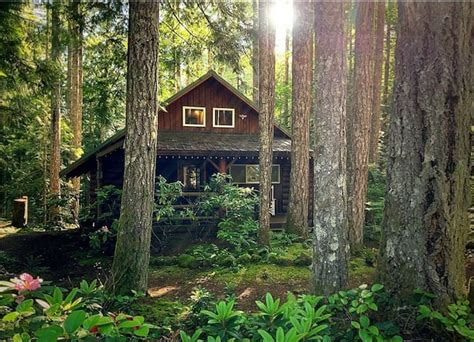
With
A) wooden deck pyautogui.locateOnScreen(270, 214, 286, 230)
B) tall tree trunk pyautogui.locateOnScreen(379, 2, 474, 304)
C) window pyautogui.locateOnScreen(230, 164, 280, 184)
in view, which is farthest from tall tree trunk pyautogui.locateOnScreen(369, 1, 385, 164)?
tall tree trunk pyautogui.locateOnScreen(379, 2, 474, 304)

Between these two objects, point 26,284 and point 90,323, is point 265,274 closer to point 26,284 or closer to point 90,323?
point 26,284

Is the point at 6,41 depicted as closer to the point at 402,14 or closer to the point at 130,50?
the point at 130,50

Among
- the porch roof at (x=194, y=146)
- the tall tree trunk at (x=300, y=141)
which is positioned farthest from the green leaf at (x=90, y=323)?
the porch roof at (x=194, y=146)

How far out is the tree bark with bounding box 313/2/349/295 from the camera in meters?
4.76

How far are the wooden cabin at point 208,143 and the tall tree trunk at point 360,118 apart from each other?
530cm

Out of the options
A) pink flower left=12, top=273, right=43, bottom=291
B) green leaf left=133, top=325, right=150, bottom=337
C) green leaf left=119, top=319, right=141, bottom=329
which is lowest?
green leaf left=133, top=325, right=150, bottom=337

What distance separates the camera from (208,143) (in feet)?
50.6

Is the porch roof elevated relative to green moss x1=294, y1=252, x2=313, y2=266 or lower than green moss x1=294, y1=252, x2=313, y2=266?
elevated

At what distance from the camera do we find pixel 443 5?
117 inches

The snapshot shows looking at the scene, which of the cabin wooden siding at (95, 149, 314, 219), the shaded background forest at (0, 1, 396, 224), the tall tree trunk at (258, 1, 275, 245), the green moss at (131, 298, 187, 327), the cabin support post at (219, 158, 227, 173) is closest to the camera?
the green moss at (131, 298, 187, 327)

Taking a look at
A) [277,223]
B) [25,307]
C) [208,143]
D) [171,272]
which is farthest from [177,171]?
[25,307]

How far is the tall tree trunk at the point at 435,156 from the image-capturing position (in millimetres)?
2934

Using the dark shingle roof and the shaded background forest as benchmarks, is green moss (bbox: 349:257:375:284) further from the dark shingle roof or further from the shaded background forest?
the dark shingle roof

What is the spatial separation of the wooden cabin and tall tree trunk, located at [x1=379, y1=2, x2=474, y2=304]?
11.7 metres
